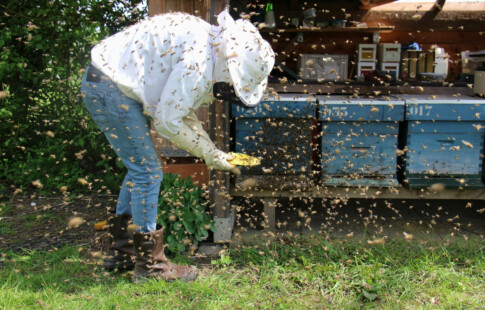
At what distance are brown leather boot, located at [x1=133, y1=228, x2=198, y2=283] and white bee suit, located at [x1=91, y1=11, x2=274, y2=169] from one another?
57 cm

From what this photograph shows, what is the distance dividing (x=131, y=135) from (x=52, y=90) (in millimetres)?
2565

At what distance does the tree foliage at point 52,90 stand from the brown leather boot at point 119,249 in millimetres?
1496

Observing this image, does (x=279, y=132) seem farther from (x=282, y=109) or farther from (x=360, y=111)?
(x=360, y=111)

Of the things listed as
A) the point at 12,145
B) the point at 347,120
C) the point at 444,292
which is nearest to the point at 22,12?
the point at 12,145

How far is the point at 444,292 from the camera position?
2.51 metres

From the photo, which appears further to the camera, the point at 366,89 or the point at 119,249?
the point at 366,89

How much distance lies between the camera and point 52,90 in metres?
4.58

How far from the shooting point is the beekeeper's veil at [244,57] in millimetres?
2158

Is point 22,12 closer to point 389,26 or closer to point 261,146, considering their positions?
point 261,146

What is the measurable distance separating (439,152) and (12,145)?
3902 millimetres

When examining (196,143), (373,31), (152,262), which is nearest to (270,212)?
(152,262)

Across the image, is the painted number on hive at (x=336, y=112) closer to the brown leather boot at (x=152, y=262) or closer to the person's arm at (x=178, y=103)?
the person's arm at (x=178, y=103)

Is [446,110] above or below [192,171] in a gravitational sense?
above

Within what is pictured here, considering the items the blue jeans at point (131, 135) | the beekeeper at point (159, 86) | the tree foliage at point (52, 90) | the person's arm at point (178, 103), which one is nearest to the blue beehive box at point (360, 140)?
the beekeeper at point (159, 86)
